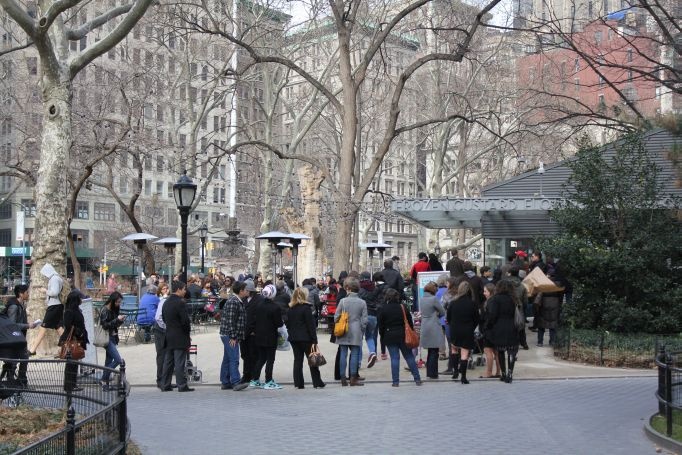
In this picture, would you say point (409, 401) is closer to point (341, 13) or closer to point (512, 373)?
point (512, 373)

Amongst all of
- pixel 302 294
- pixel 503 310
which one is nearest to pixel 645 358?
pixel 503 310

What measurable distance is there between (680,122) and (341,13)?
47.7 feet

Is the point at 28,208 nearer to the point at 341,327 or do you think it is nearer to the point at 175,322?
the point at 175,322

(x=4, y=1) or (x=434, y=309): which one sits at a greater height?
(x=4, y=1)

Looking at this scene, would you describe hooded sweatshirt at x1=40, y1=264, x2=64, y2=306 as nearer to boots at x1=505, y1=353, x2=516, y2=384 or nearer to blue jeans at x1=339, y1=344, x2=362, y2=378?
blue jeans at x1=339, y1=344, x2=362, y2=378

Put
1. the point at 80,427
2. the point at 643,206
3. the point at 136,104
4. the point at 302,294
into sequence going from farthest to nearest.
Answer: the point at 136,104
the point at 643,206
the point at 302,294
the point at 80,427

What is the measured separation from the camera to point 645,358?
17.1 metres

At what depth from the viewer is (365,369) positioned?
1798 cm

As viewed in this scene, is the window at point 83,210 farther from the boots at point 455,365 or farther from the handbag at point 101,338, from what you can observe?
the boots at point 455,365

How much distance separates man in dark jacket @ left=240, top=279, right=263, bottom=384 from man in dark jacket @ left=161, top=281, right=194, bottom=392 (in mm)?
1004

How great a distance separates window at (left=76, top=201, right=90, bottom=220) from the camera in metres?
78.4

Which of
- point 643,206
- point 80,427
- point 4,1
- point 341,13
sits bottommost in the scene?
point 80,427

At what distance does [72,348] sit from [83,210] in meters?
67.3

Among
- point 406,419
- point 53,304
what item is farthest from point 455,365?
point 53,304
